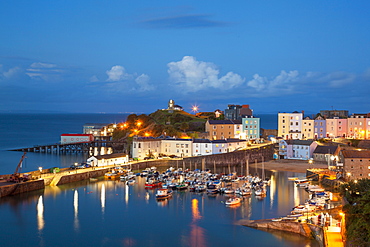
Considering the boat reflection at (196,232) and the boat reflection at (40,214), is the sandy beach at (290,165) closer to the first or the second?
the boat reflection at (196,232)

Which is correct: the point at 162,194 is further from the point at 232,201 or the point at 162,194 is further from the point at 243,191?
the point at 243,191

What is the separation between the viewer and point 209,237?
23219 millimetres

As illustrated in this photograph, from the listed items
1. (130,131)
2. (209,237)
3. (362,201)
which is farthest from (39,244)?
(130,131)

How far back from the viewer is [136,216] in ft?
91.5

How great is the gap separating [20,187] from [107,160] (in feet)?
44.4

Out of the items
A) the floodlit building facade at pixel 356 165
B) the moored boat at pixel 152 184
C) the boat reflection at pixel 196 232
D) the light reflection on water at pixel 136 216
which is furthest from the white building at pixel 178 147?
the boat reflection at pixel 196 232

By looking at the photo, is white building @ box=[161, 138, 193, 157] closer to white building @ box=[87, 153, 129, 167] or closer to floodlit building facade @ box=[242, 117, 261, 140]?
white building @ box=[87, 153, 129, 167]

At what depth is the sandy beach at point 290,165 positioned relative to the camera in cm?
4567

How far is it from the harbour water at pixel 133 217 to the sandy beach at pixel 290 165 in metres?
8.57

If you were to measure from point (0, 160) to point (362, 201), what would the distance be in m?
48.1

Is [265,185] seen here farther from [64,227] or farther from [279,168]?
[64,227]

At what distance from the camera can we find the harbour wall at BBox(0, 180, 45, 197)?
31922 mm

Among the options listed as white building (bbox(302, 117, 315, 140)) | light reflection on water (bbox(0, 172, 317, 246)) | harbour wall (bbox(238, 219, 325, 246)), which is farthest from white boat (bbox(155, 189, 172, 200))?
white building (bbox(302, 117, 315, 140))

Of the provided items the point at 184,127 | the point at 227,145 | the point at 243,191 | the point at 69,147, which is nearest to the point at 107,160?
the point at 227,145
